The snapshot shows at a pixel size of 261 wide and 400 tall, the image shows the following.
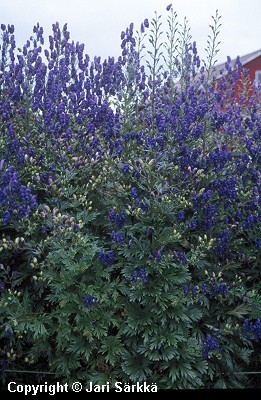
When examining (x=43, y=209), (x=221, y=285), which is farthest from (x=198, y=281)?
(x=43, y=209)

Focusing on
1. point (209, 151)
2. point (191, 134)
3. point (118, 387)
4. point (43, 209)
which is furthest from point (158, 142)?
point (118, 387)

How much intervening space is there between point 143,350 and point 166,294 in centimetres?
58

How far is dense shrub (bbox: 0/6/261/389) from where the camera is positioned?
5.55 m

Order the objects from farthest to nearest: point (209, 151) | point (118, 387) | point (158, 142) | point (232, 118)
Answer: point (232, 118), point (209, 151), point (158, 142), point (118, 387)

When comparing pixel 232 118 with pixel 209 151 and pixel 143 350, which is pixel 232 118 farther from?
pixel 143 350

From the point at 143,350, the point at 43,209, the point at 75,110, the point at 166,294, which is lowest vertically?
the point at 143,350

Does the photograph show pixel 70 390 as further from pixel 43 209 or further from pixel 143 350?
pixel 43 209

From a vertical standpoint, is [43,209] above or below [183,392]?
above

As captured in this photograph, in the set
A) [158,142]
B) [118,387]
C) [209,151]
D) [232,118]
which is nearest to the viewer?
[118,387]

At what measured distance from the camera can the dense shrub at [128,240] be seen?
555 centimetres

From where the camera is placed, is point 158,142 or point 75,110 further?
point 75,110

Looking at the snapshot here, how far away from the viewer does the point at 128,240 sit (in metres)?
5.84

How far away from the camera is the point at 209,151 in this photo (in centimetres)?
655

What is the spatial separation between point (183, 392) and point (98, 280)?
134 cm
